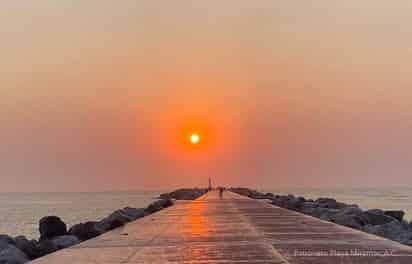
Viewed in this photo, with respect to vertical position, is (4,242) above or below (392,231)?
below

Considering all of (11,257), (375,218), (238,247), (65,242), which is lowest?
(11,257)

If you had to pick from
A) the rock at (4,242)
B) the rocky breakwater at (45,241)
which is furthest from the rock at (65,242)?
the rock at (4,242)

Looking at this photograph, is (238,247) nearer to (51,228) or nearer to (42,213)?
(51,228)

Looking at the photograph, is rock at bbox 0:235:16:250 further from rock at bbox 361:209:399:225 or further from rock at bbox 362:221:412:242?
rock at bbox 361:209:399:225

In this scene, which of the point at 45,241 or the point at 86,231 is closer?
the point at 45,241

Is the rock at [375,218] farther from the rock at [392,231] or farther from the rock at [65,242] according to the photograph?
the rock at [65,242]

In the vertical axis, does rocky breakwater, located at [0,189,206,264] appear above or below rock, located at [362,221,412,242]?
below

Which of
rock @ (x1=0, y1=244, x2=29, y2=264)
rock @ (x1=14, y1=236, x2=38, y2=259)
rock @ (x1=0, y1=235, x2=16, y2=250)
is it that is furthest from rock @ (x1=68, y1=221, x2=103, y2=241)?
rock @ (x1=0, y1=244, x2=29, y2=264)

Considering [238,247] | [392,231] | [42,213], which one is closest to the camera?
[238,247]

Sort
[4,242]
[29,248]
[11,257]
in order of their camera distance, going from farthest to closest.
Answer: [4,242], [29,248], [11,257]

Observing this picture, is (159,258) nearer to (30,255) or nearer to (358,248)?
(358,248)

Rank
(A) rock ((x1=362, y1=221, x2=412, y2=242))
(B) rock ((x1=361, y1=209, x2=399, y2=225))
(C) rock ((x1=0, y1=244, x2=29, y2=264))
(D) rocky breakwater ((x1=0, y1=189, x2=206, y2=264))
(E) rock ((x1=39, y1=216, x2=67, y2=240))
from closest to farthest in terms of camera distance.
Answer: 1. (C) rock ((x1=0, y1=244, x2=29, y2=264))
2. (D) rocky breakwater ((x1=0, y1=189, x2=206, y2=264))
3. (A) rock ((x1=362, y1=221, x2=412, y2=242))
4. (E) rock ((x1=39, y1=216, x2=67, y2=240))
5. (B) rock ((x1=361, y1=209, x2=399, y2=225))

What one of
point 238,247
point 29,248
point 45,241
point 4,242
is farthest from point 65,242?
point 238,247

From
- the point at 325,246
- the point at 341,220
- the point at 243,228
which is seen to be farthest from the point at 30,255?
the point at 341,220
